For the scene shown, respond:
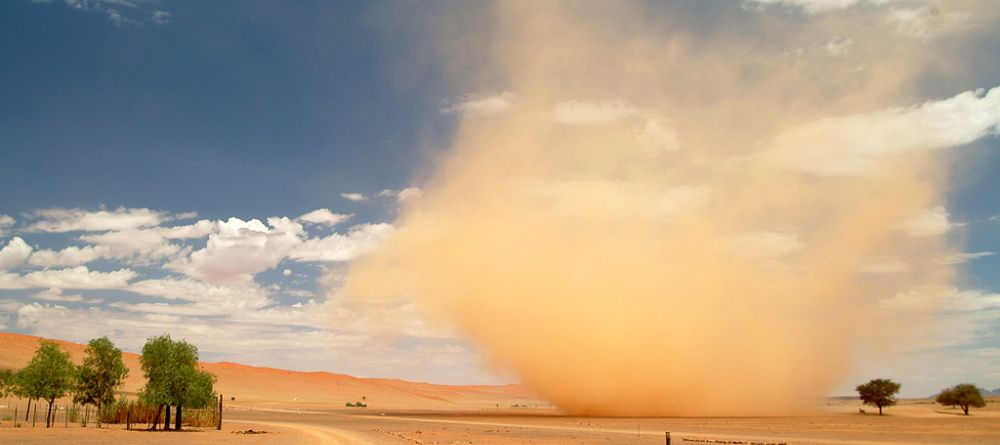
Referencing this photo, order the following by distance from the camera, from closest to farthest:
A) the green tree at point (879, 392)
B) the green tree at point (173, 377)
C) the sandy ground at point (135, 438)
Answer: the sandy ground at point (135, 438), the green tree at point (173, 377), the green tree at point (879, 392)

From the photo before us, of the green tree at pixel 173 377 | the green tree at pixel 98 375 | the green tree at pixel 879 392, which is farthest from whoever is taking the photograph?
the green tree at pixel 879 392

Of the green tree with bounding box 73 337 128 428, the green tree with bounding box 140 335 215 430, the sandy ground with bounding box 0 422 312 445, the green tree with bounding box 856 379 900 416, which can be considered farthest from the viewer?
the green tree with bounding box 856 379 900 416

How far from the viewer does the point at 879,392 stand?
11431 centimetres

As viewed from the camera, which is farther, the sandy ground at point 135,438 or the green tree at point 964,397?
the green tree at point 964,397

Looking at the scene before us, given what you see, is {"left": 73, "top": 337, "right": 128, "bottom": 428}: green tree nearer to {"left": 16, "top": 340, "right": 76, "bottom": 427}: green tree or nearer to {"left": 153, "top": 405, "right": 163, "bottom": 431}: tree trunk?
{"left": 16, "top": 340, "right": 76, "bottom": 427}: green tree

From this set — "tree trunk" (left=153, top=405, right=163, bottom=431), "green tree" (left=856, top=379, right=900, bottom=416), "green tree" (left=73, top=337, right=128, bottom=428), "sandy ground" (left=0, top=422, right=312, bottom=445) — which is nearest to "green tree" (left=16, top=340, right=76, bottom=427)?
"green tree" (left=73, top=337, right=128, bottom=428)

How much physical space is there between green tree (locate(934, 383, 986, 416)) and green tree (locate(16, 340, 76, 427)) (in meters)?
129

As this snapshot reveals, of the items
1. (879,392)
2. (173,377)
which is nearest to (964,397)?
(879,392)

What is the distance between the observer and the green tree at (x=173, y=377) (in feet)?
188

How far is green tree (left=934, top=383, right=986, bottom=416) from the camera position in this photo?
116875 mm

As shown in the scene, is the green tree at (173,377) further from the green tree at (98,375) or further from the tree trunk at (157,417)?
the green tree at (98,375)

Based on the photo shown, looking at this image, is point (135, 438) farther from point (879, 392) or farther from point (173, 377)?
point (879, 392)

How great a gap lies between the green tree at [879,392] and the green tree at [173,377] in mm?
103873

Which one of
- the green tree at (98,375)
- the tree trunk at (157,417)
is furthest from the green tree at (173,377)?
the green tree at (98,375)
